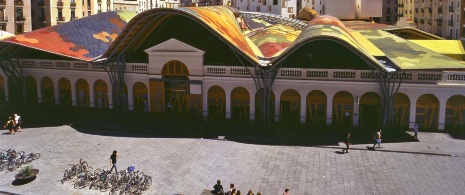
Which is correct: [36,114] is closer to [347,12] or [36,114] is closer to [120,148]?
[120,148]

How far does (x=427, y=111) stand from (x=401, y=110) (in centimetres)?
216

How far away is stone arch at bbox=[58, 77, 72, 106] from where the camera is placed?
2083 inches

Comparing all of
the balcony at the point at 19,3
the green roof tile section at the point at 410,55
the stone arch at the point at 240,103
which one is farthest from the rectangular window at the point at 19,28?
the green roof tile section at the point at 410,55

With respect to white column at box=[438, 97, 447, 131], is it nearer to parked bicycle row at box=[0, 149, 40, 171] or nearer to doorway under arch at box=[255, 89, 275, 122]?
doorway under arch at box=[255, 89, 275, 122]

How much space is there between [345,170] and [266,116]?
13.2m

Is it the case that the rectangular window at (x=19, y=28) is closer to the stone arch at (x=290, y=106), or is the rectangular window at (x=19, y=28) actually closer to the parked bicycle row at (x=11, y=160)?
the parked bicycle row at (x=11, y=160)

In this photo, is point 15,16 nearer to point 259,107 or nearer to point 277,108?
point 259,107

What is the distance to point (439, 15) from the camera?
313 feet

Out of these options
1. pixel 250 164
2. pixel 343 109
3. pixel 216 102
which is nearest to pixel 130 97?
pixel 216 102

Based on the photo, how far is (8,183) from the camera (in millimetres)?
30641

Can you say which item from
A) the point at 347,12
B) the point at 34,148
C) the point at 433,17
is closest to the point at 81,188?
the point at 34,148

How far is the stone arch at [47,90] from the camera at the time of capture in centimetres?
5381

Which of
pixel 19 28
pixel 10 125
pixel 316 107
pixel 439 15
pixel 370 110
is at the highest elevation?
pixel 439 15

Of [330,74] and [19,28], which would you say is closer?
[330,74]
